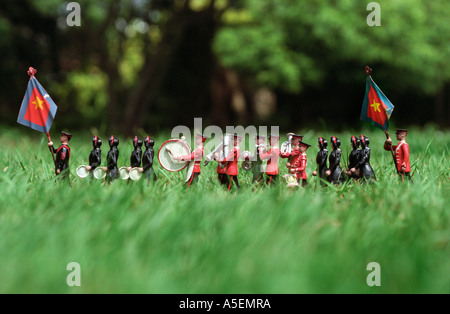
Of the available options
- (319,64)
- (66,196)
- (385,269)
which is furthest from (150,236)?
(319,64)

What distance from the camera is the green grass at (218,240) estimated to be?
6.77 feet

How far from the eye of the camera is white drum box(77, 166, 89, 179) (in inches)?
150

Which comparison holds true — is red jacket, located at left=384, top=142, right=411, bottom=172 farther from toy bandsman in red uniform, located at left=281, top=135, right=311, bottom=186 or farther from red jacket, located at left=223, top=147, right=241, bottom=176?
red jacket, located at left=223, top=147, right=241, bottom=176

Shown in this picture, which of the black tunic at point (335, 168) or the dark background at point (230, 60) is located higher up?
the dark background at point (230, 60)

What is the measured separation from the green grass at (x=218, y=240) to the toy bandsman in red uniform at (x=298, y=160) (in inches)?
22.7

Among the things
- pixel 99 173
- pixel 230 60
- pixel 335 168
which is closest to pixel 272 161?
pixel 335 168

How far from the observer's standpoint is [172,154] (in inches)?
153

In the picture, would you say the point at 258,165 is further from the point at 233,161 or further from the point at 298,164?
the point at 298,164

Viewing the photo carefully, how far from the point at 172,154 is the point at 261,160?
0.82m

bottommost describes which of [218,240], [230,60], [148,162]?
[218,240]

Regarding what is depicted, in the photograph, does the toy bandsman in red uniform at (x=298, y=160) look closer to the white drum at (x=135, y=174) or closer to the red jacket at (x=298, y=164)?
the red jacket at (x=298, y=164)

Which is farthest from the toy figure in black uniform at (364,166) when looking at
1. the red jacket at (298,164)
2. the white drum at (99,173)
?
the white drum at (99,173)

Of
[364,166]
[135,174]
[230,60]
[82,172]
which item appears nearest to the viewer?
[135,174]
